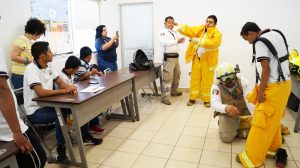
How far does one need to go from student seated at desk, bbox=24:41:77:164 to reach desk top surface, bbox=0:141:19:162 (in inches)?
35.5

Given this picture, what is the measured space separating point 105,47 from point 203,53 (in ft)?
5.46

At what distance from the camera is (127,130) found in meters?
3.35

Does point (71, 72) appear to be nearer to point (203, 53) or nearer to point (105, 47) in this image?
point (105, 47)

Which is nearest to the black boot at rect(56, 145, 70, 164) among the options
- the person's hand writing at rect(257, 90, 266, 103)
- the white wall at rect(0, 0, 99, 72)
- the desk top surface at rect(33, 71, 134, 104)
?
the desk top surface at rect(33, 71, 134, 104)

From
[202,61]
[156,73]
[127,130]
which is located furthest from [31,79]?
[202,61]

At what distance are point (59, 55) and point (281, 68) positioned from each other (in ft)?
10.5

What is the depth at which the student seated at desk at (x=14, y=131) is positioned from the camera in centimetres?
134

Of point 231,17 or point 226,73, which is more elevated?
point 231,17

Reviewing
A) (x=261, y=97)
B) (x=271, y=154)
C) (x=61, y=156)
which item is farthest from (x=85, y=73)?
(x=271, y=154)

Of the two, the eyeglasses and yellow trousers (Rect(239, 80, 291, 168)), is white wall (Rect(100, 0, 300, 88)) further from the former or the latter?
yellow trousers (Rect(239, 80, 291, 168))

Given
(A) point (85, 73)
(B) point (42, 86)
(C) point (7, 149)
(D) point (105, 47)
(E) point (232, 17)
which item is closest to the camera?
(C) point (7, 149)

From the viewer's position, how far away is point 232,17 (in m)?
4.66

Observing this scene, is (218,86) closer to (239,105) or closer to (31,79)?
(239,105)

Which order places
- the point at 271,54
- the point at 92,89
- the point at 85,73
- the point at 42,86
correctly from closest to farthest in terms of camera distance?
the point at 271,54 → the point at 42,86 → the point at 92,89 → the point at 85,73
